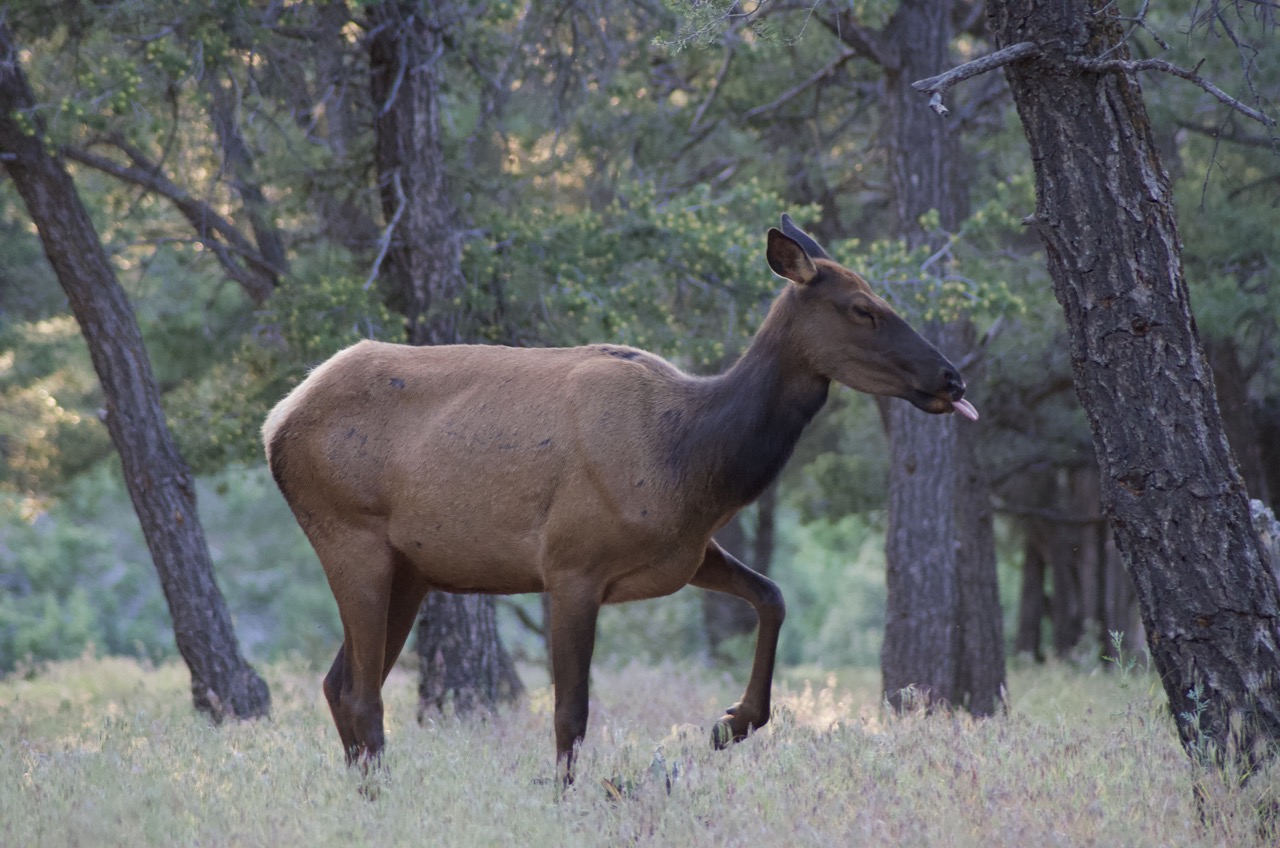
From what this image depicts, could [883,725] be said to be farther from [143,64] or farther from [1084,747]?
[143,64]

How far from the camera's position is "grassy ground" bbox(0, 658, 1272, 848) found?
5.20 metres

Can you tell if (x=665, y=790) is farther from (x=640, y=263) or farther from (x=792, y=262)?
(x=640, y=263)

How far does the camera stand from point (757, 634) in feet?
22.7

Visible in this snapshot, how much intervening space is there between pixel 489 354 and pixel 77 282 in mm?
4726

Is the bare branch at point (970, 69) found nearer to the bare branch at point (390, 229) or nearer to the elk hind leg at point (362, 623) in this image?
the elk hind leg at point (362, 623)

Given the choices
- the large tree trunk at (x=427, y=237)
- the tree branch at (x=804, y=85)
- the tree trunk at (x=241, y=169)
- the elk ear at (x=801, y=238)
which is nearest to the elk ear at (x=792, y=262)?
the elk ear at (x=801, y=238)

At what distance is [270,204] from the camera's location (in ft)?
41.8

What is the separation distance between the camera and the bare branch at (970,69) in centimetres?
546

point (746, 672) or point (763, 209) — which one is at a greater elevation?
point (763, 209)

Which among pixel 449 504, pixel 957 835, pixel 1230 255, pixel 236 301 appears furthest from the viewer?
pixel 236 301

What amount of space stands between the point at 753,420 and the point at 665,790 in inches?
75.4

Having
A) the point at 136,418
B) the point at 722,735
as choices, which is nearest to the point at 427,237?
the point at 136,418

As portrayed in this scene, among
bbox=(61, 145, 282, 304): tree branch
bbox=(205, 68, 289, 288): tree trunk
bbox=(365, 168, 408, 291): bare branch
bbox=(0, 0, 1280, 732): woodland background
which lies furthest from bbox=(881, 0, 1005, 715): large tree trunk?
bbox=(61, 145, 282, 304): tree branch

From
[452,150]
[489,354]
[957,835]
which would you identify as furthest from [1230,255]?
[957,835]
